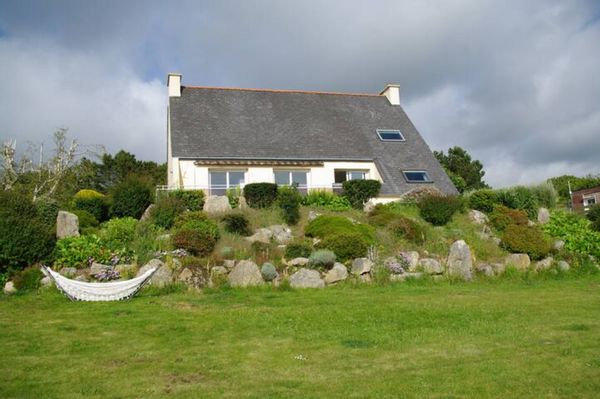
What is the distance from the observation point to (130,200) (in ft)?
69.3

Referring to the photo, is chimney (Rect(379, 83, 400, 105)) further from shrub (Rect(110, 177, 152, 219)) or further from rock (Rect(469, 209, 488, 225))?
shrub (Rect(110, 177, 152, 219))

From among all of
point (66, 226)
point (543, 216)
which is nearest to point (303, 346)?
point (66, 226)

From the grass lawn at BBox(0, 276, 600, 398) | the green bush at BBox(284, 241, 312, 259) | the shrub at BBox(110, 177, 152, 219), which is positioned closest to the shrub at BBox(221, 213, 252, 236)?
the green bush at BBox(284, 241, 312, 259)

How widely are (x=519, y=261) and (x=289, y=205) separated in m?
8.56

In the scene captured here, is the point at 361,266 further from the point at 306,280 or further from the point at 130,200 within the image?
the point at 130,200

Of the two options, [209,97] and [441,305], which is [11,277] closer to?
[441,305]

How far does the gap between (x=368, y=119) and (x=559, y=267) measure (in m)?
15.9

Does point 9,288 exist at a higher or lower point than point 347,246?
lower

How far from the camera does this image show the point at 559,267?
18141 millimetres

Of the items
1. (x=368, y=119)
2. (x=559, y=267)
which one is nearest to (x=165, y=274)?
(x=559, y=267)

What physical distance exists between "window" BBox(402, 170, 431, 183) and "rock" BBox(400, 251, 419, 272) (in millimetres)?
9497

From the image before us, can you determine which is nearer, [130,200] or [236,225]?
[236,225]

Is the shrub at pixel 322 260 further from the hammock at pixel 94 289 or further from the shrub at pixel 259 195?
the shrub at pixel 259 195

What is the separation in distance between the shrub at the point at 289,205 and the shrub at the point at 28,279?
907 cm
